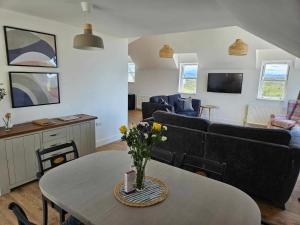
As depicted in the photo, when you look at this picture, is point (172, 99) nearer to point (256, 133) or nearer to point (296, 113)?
point (296, 113)

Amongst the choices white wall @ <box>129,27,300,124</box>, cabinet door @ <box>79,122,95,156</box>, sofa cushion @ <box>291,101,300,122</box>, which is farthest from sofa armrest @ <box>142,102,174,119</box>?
sofa cushion @ <box>291,101,300,122</box>

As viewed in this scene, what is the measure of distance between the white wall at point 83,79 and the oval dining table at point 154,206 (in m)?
1.92

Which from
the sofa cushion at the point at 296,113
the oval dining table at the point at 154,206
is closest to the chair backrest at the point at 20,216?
the oval dining table at the point at 154,206

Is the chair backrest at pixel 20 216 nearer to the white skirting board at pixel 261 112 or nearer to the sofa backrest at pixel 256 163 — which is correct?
the sofa backrest at pixel 256 163

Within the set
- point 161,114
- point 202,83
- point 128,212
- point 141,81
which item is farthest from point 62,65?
point 141,81

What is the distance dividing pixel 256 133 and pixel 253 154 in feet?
0.84

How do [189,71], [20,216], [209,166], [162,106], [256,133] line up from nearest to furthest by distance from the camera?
→ 1. [20,216]
2. [209,166]
3. [256,133]
4. [162,106]
5. [189,71]

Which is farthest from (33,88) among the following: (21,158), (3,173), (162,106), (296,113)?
(296,113)

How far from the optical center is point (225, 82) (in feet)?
22.3

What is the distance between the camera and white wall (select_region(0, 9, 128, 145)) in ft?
9.46

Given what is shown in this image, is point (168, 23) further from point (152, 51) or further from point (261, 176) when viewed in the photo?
point (152, 51)

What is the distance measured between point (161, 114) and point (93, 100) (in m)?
1.55

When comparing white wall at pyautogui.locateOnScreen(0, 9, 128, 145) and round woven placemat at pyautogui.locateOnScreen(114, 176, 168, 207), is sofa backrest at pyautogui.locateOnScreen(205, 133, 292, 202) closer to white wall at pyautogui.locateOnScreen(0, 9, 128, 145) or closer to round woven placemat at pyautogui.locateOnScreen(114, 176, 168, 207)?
round woven placemat at pyautogui.locateOnScreen(114, 176, 168, 207)

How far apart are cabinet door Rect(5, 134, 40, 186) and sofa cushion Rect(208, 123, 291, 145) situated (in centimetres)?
244
